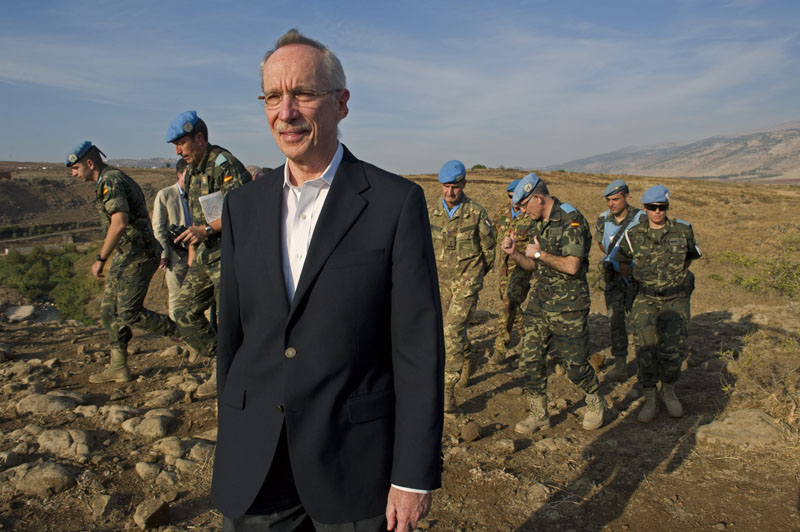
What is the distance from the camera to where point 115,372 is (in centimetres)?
571

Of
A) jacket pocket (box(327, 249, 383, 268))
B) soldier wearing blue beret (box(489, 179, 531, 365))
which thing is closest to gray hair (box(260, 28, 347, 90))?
jacket pocket (box(327, 249, 383, 268))

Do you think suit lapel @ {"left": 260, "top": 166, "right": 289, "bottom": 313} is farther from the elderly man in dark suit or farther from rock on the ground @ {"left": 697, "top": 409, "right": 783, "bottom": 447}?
rock on the ground @ {"left": 697, "top": 409, "right": 783, "bottom": 447}

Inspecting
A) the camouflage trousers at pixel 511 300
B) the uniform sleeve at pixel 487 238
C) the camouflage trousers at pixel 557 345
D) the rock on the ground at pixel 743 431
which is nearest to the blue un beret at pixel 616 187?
the camouflage trousers at pixel 511 300

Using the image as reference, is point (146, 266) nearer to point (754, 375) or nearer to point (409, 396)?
point (409, 396)

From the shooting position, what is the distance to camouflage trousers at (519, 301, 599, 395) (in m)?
4.67

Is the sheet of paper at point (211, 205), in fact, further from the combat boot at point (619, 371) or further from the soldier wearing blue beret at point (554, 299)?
the combat boot at point (619, 371)

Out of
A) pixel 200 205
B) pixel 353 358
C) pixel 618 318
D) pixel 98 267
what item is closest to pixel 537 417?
pixel 618 318

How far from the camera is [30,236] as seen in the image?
114ft

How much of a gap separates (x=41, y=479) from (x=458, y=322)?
372cm

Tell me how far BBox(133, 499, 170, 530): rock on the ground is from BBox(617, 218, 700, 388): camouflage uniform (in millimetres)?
4304

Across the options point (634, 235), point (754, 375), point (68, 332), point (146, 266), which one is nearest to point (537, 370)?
point (634, 235)

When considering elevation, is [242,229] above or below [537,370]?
above

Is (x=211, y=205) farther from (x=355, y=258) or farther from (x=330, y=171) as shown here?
(x=355, y=258)

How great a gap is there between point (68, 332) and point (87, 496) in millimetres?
5567
